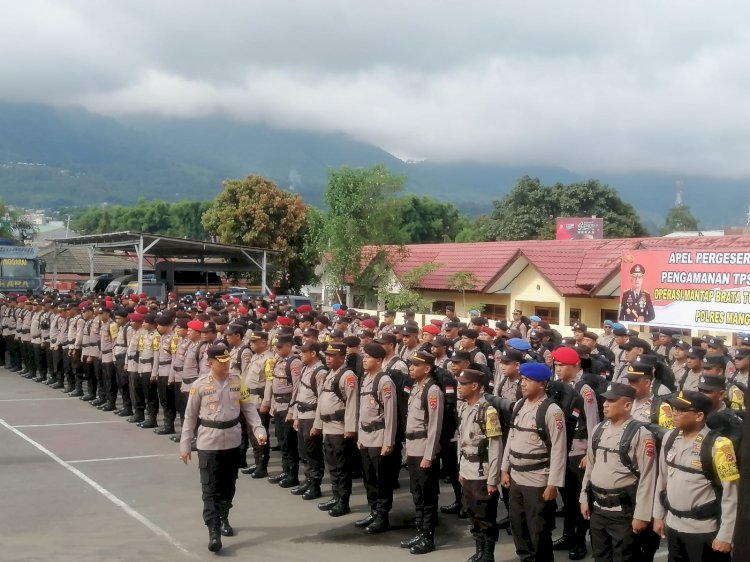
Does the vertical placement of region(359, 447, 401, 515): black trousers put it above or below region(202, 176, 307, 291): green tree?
below

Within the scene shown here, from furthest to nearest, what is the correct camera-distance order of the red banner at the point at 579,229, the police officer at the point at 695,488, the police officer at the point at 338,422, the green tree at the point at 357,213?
1. the red banner at the point at 579,229
2. the green tree at the point at 357,213
3. the police officer at the point at 338,422
4. the police officer at the point at 695,488

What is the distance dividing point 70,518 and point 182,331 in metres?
4.61

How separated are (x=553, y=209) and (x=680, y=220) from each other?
2753 centimetres

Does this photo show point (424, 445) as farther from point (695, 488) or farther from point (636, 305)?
point (636, 305)

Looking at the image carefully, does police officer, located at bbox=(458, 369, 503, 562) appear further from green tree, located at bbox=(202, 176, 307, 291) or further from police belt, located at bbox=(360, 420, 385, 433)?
green tree, located at bbox=(202, 176, 307, 291)

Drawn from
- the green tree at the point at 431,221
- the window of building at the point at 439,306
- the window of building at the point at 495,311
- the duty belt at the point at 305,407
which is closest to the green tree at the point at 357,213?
the window of building at the point at 439,306

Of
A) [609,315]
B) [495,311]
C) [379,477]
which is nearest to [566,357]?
[379,477]

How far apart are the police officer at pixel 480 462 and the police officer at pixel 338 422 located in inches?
67.2

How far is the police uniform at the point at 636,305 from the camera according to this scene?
59.2 ft

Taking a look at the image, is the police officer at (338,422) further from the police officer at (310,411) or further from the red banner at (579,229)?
the red banner at (579,229)

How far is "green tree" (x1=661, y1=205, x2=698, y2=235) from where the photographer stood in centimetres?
7762

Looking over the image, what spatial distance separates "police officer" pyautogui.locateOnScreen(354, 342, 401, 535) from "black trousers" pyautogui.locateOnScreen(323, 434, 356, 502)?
0.31 metres

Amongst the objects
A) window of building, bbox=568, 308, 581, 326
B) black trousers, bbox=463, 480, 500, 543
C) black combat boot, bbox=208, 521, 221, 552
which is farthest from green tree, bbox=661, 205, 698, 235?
black combat boot, bbox=208, 521, 221, 552

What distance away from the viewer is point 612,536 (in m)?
6.07
